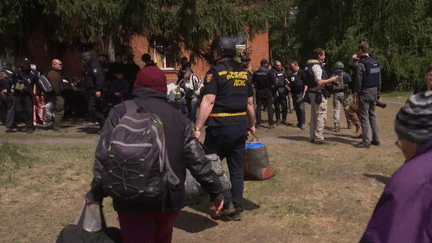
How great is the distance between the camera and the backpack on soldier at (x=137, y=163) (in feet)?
10.1

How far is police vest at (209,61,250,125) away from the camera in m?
5.63

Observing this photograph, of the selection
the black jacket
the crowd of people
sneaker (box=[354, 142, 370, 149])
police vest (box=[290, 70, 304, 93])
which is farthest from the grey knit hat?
police vest (box=[290, 70, 304, 93])

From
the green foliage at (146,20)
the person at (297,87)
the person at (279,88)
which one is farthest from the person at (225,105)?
the person at (279,88)

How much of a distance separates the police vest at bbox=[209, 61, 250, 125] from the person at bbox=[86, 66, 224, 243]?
198 centimetres

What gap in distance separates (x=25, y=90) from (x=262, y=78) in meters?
5.92

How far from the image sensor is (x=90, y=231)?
10.8 feet

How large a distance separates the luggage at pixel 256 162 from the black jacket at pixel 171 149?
3.19 meters

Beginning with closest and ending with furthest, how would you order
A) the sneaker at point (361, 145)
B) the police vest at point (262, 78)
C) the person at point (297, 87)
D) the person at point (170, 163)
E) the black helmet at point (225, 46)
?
the person at point (170, 163), the black helmet at point (225, 46), the sneaker at point (361, 145), the police vest at point (262, 78), the person at point (297, 87)

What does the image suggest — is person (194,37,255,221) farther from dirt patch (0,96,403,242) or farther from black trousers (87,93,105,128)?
black trousers (87,93,105,128)

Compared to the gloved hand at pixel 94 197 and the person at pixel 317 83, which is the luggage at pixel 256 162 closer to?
the person at pixel 317 83

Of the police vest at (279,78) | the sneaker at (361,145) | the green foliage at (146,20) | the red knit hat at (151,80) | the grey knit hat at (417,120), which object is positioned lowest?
the sneaker at (361,145)

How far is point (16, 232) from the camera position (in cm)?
588

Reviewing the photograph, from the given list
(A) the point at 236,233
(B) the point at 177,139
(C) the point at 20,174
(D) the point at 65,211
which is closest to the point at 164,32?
(C) the point at 20,174

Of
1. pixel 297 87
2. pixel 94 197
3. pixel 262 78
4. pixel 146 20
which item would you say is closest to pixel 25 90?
pixel 146 20
